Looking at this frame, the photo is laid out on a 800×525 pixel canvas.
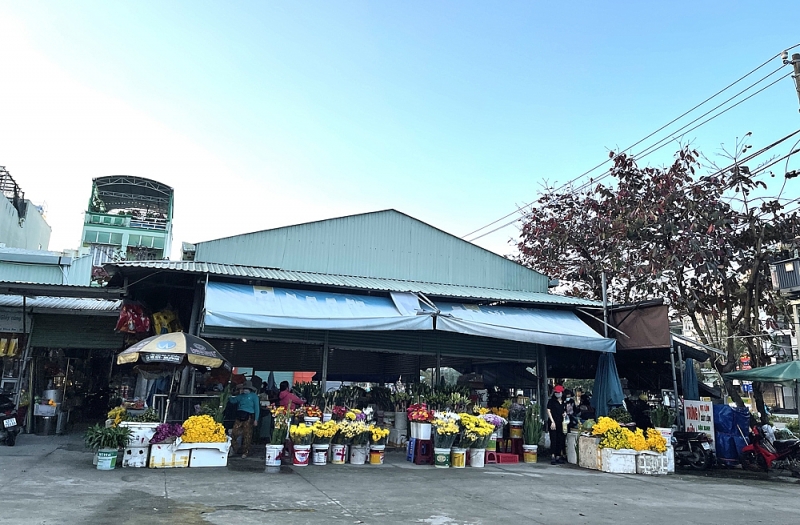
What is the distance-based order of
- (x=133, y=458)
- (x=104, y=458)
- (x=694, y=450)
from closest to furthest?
(x=104, y=458) → (x=133, y=458) → (x=694, y=450)

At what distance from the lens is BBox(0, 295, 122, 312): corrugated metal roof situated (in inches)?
562

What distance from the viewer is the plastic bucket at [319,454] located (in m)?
10.2

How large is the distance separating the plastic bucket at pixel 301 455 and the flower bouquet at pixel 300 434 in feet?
0.27

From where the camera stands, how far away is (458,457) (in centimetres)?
1091

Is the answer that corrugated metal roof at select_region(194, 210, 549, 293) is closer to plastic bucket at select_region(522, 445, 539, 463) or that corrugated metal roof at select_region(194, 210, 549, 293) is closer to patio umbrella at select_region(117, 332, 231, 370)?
patio umbrella at select_region(117, 332, 231, 370)

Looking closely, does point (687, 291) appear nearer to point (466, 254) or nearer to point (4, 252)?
point (466, 254)

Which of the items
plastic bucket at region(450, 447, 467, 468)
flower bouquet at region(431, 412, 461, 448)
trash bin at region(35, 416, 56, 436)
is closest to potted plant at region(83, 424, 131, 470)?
flower bouquet at region(431, 412, 461, 448)

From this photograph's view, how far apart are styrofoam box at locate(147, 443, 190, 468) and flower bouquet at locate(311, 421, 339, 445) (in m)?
2.22

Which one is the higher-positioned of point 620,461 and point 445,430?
point 445,430

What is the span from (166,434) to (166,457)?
387mm

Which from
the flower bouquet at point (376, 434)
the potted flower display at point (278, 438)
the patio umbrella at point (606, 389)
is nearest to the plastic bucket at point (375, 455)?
the flower bouquet at point (376, 434)

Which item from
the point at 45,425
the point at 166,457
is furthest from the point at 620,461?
the point at 45,425

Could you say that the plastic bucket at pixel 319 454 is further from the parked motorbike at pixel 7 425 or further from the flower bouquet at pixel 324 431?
the parked motorbike at pixel 7 425

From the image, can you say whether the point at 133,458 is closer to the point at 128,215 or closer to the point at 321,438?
the point at 321,438
